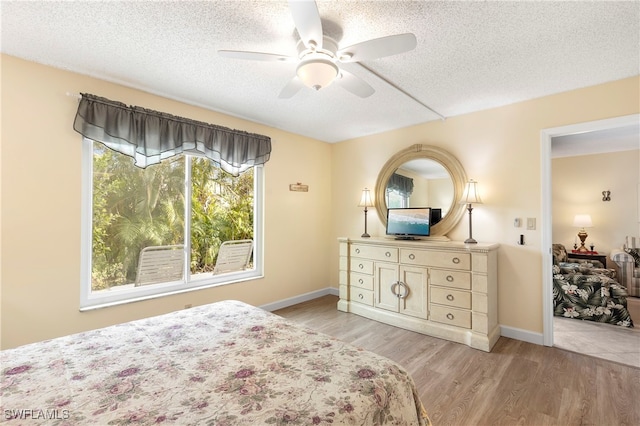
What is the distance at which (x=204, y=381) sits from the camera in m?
1.13

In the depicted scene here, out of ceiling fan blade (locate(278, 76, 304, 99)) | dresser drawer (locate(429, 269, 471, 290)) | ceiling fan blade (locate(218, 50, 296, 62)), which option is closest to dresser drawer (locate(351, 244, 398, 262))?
dresser drawer (locate(429, 269, 471, 290))

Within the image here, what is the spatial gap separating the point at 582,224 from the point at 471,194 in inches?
137

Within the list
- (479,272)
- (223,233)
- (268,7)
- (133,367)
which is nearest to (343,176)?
(223,233)

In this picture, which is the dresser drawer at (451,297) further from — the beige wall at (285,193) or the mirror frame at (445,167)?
the mirror frame at (445,167)

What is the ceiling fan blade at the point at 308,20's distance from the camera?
133cm

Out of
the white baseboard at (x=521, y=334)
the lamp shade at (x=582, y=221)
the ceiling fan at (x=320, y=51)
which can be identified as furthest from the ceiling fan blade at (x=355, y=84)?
the lamp shade at (x=582, y=221)

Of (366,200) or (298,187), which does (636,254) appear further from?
(298,187)

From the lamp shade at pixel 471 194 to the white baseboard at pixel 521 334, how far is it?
1.38 m

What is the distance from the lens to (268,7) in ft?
5.44

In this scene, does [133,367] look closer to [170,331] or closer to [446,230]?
[170,331]

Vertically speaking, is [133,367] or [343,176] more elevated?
[343,176]

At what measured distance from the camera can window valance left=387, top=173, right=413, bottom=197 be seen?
3821 millimetres

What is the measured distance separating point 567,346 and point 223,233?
A: 3824 mm

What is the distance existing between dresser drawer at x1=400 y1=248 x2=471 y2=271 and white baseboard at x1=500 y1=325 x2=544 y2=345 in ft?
2.82
